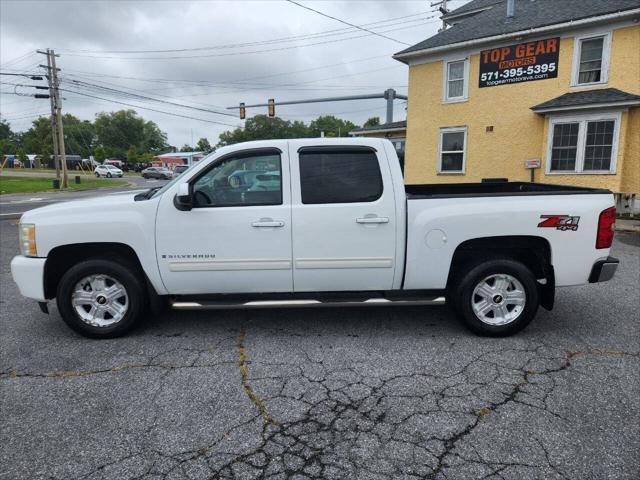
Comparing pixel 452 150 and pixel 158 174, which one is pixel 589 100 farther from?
pixel 158 174

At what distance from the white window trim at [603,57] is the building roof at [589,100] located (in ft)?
1.09

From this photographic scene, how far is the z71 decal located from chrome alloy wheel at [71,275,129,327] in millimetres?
4003

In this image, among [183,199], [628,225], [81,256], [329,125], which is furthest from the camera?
[329,125]

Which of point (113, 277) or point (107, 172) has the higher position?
point (107, 172)

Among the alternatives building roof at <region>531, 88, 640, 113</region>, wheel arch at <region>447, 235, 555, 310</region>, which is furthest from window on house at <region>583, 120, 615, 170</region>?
wheel arch at <region>447, 235, 555, 310</region>

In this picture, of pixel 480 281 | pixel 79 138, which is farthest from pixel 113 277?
pixel 79 138

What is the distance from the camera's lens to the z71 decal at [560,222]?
4.23 m

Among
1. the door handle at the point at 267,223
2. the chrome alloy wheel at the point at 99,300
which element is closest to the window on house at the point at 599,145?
the door handle at the point at 267,223

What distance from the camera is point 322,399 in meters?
3.32

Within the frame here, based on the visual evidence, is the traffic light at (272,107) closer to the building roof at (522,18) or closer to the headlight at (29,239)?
the building roof at (522,18)

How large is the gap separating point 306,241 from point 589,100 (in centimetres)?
1364

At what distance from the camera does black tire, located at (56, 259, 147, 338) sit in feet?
14.2

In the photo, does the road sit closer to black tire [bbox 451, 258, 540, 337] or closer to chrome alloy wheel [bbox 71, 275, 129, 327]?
chrome alloy wheel [bbox 71, 275, 129, 327]

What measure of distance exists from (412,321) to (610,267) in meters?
1.95
